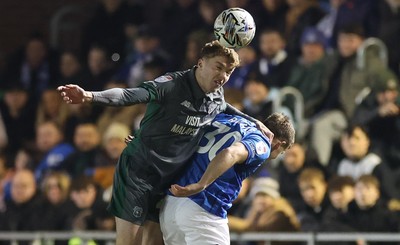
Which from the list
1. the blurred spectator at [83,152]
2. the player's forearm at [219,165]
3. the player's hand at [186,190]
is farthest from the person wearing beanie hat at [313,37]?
the player's hand at [186,190]

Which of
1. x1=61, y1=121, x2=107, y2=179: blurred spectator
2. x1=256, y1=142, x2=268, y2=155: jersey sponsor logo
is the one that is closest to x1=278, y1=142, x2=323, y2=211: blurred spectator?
x1=61, y1=121, x2=107, y2=179: blurred spectator

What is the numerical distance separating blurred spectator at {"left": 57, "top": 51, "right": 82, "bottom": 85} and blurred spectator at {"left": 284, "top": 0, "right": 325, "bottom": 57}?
3.32m

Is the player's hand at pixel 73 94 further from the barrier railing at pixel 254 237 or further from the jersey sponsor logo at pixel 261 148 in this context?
the barrier railing at pixel 254 237

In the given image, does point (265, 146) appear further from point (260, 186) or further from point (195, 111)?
point (260, 186)

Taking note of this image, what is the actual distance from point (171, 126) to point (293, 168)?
12.2 ft

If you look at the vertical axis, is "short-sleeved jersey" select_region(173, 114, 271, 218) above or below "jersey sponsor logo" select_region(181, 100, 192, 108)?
below

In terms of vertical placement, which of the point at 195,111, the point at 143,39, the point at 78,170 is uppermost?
the point at 195,111

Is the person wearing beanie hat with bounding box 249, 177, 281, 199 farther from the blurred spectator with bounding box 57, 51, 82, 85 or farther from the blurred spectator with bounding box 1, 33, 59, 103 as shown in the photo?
the blurred spectator with bounding box 1, 33, 59, 103

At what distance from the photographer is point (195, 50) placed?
14859 mm

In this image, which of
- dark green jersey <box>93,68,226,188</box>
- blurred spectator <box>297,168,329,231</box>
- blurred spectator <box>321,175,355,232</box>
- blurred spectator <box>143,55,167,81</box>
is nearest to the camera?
dark green jersey <box>93,68,226,188</box>

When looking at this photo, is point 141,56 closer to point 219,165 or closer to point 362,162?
point 362,162

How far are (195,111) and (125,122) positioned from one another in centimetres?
574

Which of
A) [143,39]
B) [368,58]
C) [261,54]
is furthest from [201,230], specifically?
[143,39]

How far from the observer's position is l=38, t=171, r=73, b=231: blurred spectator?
14.0 m
